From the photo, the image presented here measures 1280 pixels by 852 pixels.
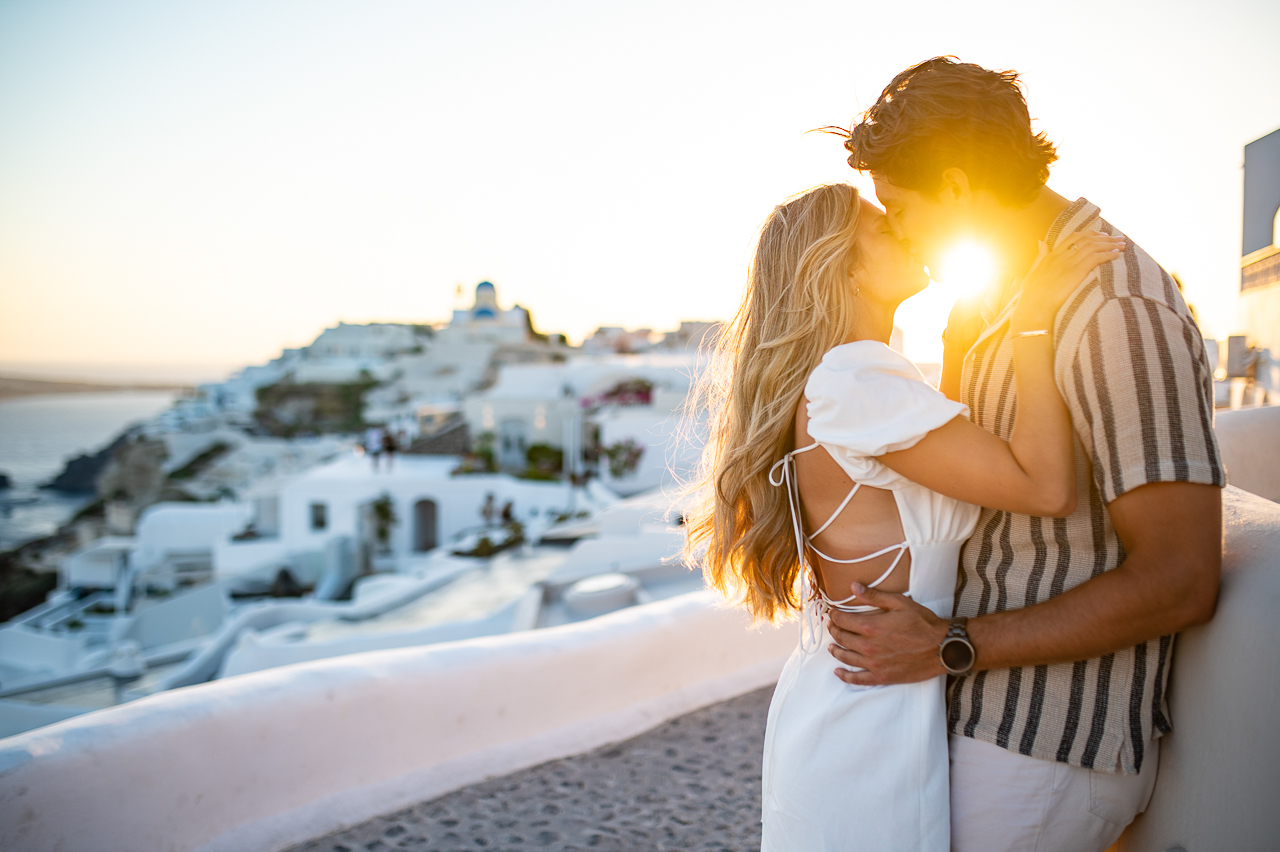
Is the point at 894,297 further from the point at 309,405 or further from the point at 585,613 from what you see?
the point at 309,405

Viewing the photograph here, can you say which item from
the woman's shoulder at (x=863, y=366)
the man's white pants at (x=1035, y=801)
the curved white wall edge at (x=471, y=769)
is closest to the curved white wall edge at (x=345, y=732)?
the curved white wall edge at (x=471, y=769)

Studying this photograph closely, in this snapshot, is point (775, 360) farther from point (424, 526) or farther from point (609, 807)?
point (424, 526)

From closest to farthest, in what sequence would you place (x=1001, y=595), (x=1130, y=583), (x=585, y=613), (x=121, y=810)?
(x=1130, y=583), (x=1001, y=595), (x=121, y=810), (x=585, y=613)

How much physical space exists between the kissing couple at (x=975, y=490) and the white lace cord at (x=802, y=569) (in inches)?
0.4

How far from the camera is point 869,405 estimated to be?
119 centimetres

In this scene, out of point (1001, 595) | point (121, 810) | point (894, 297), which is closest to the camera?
point (1001, 595)

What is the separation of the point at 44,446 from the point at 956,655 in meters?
118

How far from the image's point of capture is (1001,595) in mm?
1262

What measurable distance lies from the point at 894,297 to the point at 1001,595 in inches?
21.1

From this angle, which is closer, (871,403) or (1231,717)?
(1231,717)

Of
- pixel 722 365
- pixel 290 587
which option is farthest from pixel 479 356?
pixel 722 365

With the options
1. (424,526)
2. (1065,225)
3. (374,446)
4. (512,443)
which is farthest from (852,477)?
(374,446)

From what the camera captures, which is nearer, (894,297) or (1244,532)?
Result: (1244,532)

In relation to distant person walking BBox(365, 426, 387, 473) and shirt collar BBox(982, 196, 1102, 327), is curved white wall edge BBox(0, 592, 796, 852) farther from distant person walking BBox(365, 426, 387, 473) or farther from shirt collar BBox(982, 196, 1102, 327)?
distant person walking BBox(365, 426, 387, 473)
